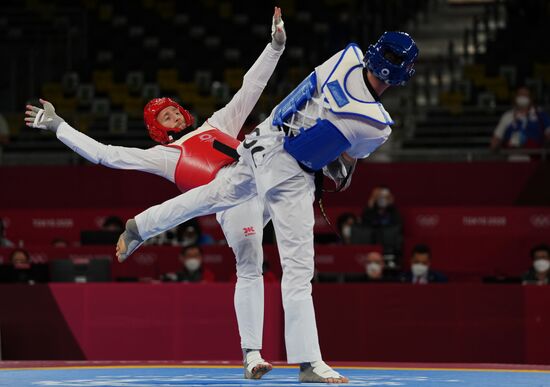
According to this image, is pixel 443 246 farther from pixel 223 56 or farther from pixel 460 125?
pixel 223 56

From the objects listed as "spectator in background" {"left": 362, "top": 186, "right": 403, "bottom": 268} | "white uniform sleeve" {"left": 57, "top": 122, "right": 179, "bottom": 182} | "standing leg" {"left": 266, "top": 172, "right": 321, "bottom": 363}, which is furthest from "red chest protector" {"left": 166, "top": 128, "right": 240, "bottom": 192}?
"spectator in background" {"left": 362, "top": 186, "right": 403, "bottom": 268}

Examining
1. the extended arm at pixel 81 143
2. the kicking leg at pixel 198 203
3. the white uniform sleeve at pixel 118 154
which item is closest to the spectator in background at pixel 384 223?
the white uniform sleeve at pixel 118 154

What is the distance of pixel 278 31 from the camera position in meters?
8.71

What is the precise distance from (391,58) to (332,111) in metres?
0.50

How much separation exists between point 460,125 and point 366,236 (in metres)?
4.42

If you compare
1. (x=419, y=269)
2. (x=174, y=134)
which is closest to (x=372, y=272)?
(x=419, y=269)

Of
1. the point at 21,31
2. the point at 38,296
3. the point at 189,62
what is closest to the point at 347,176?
the point at 38,296

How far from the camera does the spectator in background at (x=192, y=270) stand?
14.0 metres

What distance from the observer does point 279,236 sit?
8016mm

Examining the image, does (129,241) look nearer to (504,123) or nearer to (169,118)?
(169,118)

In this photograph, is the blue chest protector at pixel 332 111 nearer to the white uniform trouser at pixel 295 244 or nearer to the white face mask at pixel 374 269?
the white uniform trouser at pixel 295 244

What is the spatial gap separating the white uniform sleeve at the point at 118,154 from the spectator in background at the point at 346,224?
6.61 metres

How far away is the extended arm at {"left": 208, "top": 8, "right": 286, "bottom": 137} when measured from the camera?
8.88m

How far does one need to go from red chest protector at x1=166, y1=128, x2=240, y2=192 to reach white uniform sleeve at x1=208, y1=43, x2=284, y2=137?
21 centimetres
